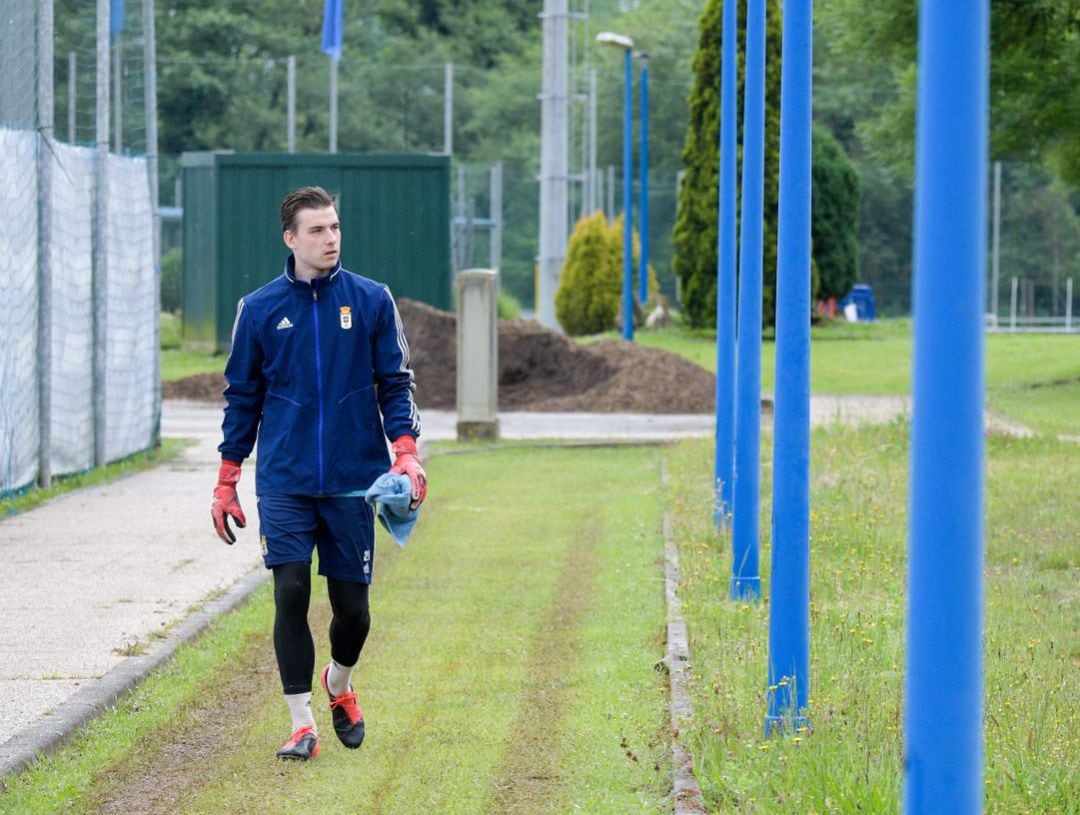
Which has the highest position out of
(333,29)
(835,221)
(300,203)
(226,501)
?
(333,29)

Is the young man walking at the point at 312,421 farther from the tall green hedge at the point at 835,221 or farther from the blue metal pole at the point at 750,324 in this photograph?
the tall green hedge at the point at 835,221

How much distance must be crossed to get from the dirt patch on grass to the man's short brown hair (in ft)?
6.56

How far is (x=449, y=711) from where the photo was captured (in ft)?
24.4

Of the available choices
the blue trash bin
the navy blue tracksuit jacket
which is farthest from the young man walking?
the blue trash bin

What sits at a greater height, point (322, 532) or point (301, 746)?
point (322, 532)

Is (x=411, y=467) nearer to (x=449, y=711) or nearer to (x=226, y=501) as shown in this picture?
(x=226, y=501)

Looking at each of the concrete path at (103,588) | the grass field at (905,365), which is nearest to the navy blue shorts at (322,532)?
the concrete path at (103,588)

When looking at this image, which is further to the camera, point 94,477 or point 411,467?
point 94,477

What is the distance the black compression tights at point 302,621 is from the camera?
662 centimetres

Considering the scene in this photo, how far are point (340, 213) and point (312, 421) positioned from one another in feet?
68.8

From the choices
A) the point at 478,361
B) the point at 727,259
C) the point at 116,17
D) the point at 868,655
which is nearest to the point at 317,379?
the point at 868,655

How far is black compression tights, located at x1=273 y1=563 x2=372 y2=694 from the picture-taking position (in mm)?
6621

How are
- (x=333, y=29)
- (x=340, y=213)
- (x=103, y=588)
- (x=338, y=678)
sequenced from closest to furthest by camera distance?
1. (x=338, y=678)
2. (x=103, y=588)
3. (x=340, y=213)
4. (x=333, y=29)

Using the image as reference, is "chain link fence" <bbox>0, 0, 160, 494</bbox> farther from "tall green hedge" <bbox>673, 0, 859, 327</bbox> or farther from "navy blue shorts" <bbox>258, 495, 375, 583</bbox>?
"tall green hedge" <bbox>673, 0, 859, 327</bbox>
